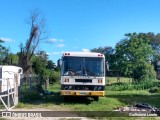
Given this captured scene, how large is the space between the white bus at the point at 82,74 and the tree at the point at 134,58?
112 feet

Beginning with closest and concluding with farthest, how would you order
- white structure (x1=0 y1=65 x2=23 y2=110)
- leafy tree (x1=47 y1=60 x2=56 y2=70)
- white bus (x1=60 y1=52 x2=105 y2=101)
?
white structure (x1=0 y1=65 x2=23 y2=110)
white bus (x1=60 y1=52 x2=105 y2=101)
leafy tree (x1=47 y1=60 x2=56 y2=70)

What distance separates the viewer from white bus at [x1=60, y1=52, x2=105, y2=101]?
19297 millimetres

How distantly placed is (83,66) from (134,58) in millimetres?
38151

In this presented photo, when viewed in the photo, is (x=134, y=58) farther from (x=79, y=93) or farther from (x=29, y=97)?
(x=79, y=93)

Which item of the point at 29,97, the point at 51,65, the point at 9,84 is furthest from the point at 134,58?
the point at 9,84

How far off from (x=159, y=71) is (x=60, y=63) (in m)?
66.2

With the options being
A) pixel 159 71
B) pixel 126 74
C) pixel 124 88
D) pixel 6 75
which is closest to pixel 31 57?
pixel 126 74

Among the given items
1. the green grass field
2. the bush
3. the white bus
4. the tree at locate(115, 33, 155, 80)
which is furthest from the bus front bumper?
the tree at locate(115, 33, 155, 80)

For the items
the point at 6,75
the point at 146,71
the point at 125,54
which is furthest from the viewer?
the point at 125,54

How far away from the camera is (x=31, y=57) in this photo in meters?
54.7

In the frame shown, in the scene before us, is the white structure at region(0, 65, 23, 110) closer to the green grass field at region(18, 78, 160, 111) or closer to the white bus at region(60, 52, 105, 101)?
the green grass field at region(18, 78, 160, 111)

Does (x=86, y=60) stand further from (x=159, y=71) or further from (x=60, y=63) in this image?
(x=159, y=71)

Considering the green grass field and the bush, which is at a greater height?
the bush

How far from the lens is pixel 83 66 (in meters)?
19.5
